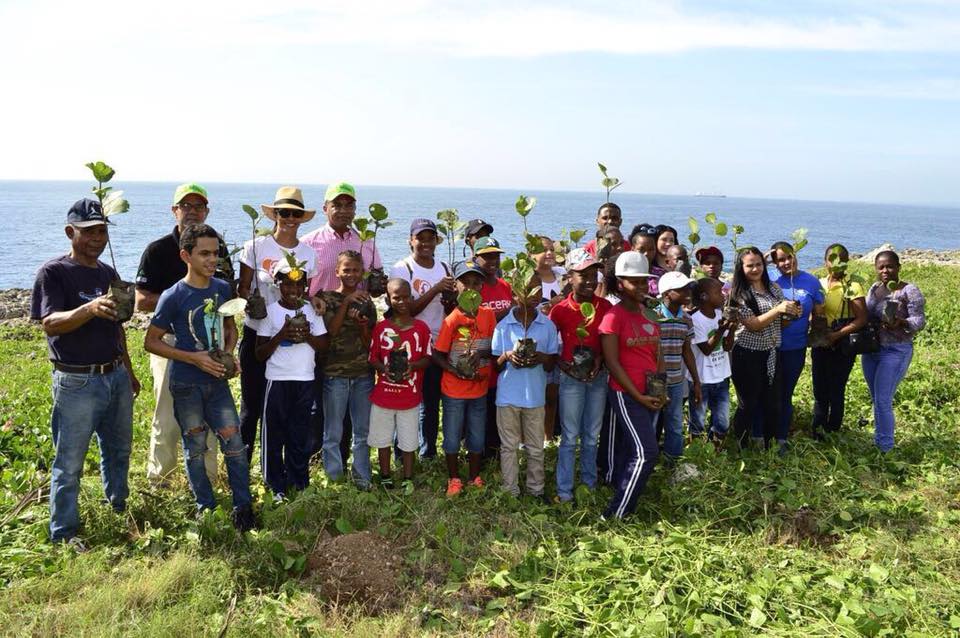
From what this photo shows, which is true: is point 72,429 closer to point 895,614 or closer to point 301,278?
point 301,278

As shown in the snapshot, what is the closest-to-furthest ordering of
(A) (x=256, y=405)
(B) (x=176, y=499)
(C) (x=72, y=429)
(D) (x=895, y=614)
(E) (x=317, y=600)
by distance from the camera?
(D) (x=895, y=614) → (E) (x=317, y=600) → (C) (x=72, y=429) → (B) (x=176, y=499) → (A) (x=256, y=405)

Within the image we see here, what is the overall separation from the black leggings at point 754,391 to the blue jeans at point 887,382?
115 cm

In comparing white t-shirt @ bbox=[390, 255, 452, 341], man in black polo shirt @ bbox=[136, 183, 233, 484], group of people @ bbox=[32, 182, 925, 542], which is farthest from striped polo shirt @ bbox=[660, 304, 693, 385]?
man in black polo shirt @ bbox=[136, 183, 233, 484]

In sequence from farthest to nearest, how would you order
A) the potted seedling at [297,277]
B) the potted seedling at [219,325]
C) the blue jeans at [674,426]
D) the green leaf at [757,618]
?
the blue jeans at [674,426], the potted seedling at [297,277], the potted seedling at [219,325], the green leaf at [757,618]

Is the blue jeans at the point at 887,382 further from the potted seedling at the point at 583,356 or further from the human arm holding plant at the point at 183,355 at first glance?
the human arm holding plant at the point at 183,355

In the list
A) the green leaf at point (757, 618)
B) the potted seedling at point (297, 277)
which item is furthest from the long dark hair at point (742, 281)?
the potted seedling at point (297, 277)

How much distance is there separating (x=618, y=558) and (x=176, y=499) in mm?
3566

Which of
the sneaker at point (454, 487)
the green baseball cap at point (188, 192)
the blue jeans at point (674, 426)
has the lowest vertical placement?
the sneaker at point (454, 487)

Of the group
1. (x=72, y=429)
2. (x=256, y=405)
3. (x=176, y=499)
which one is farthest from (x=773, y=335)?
(x=72, y=429)

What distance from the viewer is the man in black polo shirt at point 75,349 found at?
15.2 ft

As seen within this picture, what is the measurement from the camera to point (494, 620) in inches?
166

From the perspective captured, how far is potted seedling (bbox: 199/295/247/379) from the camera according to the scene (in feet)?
15.8

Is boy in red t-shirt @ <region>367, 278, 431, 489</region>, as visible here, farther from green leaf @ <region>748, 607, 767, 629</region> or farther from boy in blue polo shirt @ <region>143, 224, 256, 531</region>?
green leaf @ <region>748, 607, 767, 629</region>

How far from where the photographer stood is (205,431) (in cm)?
516
